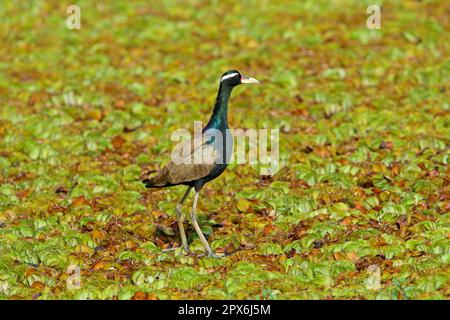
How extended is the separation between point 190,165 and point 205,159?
0.78ft

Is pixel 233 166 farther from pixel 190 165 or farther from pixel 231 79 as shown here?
pixel 190 165

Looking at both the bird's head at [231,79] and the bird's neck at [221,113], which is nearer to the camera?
the bird's neck at [221,113]

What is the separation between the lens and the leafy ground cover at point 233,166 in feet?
35.0

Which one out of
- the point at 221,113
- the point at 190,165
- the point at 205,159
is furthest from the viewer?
the point at 221,113

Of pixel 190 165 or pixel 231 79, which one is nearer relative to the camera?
pixel 190 165

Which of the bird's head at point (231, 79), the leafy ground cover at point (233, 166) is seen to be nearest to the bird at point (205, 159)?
the bird's head at point (231, 79)

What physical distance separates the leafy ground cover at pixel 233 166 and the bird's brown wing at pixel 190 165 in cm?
97

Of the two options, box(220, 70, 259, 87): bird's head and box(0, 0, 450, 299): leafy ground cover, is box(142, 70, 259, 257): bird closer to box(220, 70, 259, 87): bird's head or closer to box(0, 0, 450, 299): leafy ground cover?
box(220, 70, 259, 87): bird's head

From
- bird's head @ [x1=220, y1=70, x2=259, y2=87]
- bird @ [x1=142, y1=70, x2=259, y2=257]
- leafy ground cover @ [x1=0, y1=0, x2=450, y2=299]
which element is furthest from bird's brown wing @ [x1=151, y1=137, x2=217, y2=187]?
leafy ground cover @ [x1=0, y1=0, x2=450, y2=299]

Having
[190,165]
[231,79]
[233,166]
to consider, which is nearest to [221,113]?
[231,79]

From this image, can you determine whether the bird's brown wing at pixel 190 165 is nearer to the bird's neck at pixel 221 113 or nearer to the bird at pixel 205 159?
the bird at pixel 205 159

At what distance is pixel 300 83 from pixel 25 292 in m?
9.98

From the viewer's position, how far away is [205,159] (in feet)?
37.5

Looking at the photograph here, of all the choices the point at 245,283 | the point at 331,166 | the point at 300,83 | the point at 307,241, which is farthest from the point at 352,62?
the point at 245,283
